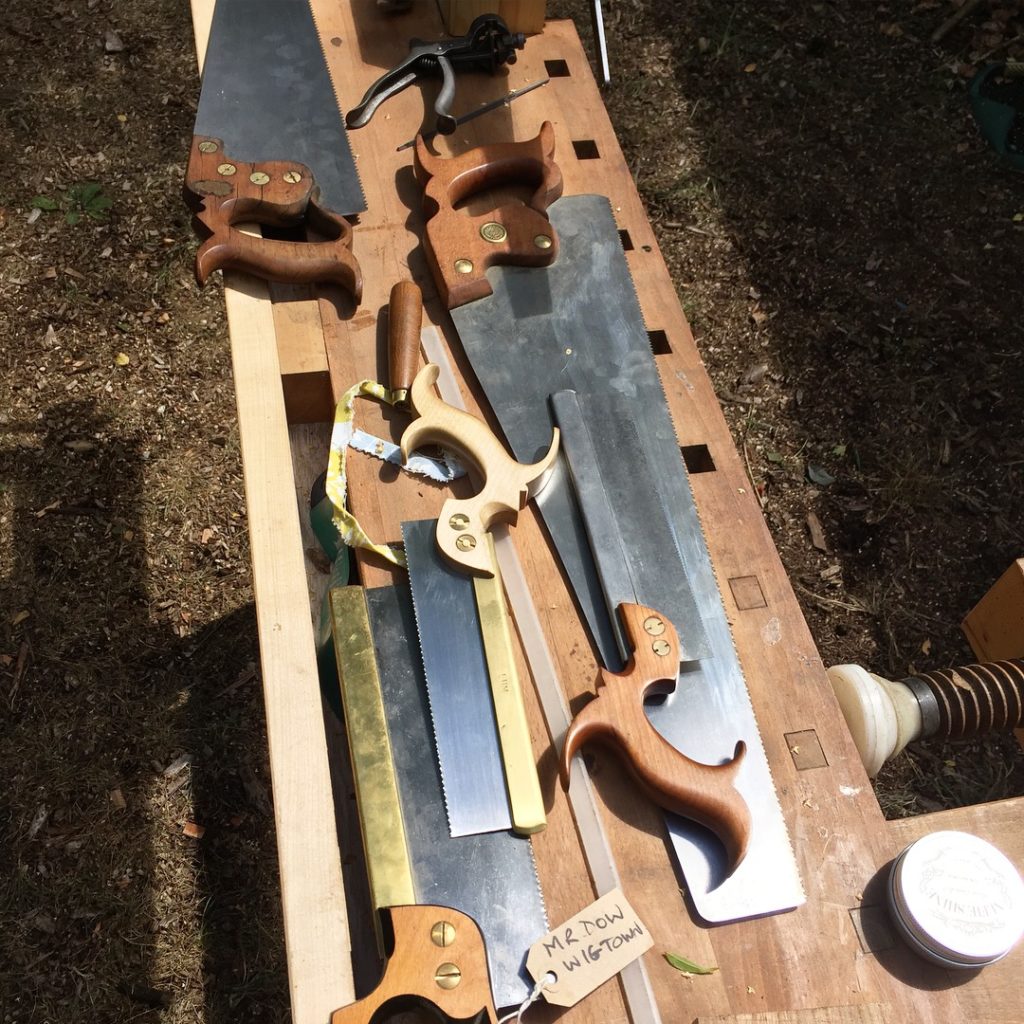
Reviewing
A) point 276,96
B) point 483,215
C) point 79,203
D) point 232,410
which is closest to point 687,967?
point 483,215

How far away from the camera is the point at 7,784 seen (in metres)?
2.27

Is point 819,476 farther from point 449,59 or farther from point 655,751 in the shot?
point 655,751

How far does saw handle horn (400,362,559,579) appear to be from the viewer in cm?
139

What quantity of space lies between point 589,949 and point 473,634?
1.40 ft

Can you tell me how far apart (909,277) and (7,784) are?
2.98 metres

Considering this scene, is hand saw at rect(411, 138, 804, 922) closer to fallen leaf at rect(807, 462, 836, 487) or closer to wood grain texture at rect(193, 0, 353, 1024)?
wood grain texture at rect(193, 0, 353, 1024)

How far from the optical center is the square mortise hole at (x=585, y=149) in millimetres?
1952

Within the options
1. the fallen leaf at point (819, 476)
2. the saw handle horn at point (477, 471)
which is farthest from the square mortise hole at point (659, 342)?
the fallen leaf at point (819, 476)

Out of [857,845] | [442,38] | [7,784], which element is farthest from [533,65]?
[7,784]

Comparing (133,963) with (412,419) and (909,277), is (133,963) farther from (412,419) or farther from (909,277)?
(909,277)

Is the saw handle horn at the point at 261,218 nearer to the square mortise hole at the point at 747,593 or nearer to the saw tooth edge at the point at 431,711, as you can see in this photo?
the saw tooth edge at the point at 431,711

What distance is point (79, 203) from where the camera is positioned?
3.19 metres

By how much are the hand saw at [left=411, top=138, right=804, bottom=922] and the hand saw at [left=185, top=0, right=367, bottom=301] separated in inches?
7.3

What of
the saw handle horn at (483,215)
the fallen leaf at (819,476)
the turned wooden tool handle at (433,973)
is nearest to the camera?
the turned wooden tool handle at (433,973)
